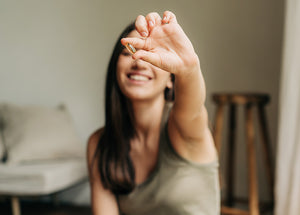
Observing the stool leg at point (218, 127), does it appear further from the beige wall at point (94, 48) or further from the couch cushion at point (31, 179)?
the couch cushion at point (31, 179)

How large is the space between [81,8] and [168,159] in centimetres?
131

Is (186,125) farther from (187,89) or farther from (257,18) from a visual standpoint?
(257,18)

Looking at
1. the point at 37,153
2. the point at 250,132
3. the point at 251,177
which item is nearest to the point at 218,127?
the point at 250,132

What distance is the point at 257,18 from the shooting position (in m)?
1.58

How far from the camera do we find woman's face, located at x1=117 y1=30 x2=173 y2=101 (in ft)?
2.16

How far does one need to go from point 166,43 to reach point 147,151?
17.3 inches

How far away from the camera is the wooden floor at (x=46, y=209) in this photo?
67.9 inches

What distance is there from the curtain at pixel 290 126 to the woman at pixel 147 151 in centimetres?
41

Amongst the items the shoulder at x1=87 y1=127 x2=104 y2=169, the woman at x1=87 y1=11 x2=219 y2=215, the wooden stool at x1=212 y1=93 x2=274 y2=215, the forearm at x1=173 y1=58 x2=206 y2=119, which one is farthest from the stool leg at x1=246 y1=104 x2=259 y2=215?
the forearm at x1=173 y1=58 x2=206 y2=119

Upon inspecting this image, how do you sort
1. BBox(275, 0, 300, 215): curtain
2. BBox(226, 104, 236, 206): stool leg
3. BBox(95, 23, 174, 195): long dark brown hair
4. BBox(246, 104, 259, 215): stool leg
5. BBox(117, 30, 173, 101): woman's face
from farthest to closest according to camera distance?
BBox(226, 104, 236, 206): stool leg
BBox(246, 104, 259, 215): stool leg
BBox(275, 0, 300, 215): curtain
BBox(95, 23, 174, 195): long dark brown hair
BBox(117, 30, 173, 101): woman's face

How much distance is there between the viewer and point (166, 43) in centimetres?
41

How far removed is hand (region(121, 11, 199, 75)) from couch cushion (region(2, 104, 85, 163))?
1354mm

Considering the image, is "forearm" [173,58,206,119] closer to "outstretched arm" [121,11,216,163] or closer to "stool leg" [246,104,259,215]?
"outstretched arm" [121,11,216,163]

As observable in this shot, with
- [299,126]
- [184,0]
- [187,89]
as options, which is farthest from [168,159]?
[184,0]
